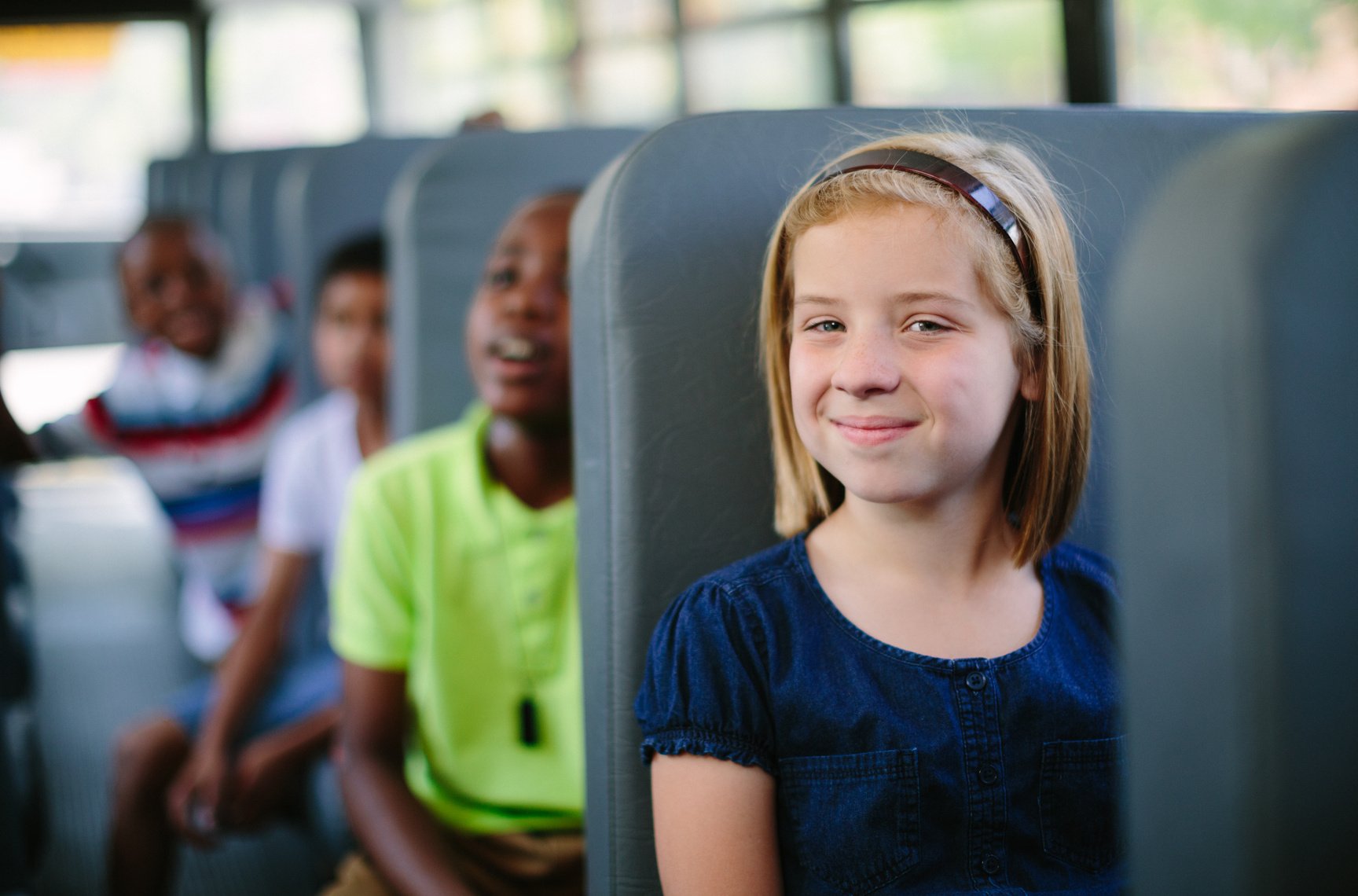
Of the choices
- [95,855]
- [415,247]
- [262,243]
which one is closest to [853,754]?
[415,247]

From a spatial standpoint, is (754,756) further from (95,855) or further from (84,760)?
(84,760)

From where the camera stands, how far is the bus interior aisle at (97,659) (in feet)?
6.60

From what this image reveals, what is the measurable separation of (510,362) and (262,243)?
64.2 inches

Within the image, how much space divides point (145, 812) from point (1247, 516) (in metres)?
1.73

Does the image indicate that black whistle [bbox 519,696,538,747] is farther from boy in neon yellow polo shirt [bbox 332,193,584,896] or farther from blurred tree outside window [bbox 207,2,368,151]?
blurred tree outside window [bbox 207,2,368,151]

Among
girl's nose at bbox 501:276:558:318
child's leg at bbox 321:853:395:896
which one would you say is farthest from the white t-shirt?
girl's nose at bbox 501:276:558:318

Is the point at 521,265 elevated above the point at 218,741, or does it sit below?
above

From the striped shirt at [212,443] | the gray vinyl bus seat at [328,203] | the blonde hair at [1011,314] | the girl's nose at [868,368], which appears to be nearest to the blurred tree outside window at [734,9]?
the gray vinyl bus seat at [328,203]

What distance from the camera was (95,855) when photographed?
6.73ft

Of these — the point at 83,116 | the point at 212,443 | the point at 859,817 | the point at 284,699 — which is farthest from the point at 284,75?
the point at 859,817

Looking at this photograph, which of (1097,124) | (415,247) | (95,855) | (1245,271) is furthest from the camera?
(95,855)

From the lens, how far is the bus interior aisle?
6.60 feet

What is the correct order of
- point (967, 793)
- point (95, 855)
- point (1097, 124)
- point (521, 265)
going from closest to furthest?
point (967, 793)
point (1097, 124)
point (521, 265)
point (95, 855)

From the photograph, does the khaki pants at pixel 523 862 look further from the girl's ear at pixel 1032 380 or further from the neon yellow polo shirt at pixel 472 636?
the girl's ear at pixel 1032 380
